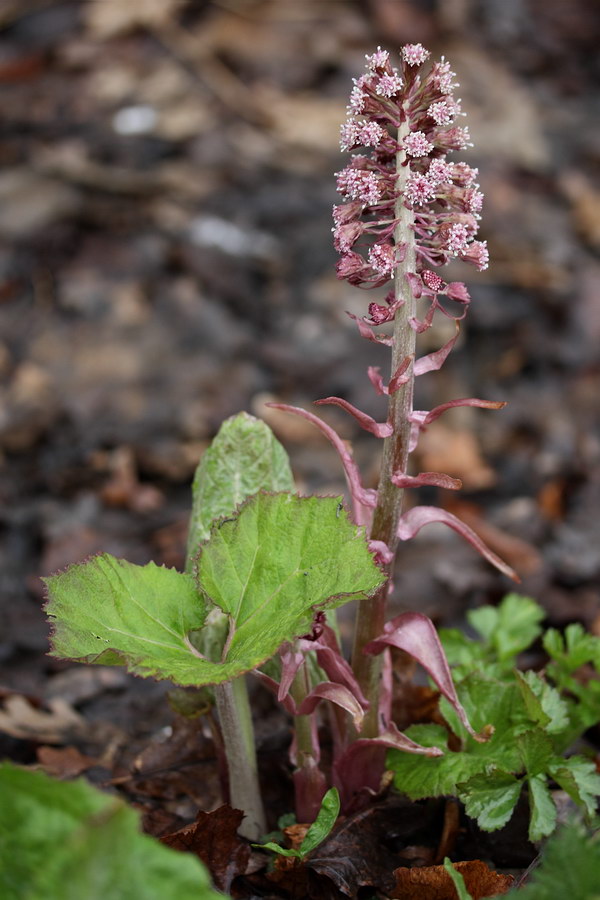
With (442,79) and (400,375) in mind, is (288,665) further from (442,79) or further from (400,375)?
(442,79)

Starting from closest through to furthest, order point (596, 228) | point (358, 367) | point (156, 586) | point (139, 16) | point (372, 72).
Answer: point (372, 72) → point (156, 586) → point (358, 367) → point (596, 228) → point (139, 16)

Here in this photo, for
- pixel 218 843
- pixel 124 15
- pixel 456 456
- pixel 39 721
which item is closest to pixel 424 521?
pixel 218 843

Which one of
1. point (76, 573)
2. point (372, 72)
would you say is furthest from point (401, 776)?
point (372, 72)

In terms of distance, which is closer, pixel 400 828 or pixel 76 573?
pixel 76 573

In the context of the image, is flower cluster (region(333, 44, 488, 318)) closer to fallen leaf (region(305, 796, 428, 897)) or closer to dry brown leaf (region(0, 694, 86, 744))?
fallen leaf (region(305, 796, 428, 897))

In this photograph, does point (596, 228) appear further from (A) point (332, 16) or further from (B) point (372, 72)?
(B) point (372, 72)
